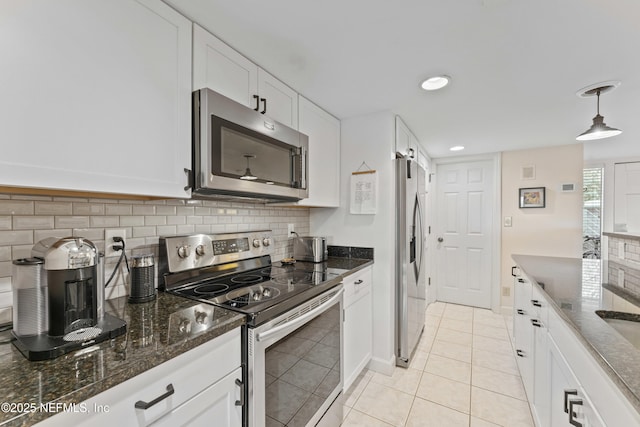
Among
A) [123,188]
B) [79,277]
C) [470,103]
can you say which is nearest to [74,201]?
[123,188]

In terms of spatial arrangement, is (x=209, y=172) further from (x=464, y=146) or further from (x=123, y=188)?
(x=464, y=146)

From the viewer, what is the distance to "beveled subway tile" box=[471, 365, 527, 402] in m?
1.95

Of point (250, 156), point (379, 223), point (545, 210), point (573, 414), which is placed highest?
point (250, 156)

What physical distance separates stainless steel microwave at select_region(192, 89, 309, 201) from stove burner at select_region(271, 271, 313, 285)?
0.50 meters

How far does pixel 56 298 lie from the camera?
0.78 metres

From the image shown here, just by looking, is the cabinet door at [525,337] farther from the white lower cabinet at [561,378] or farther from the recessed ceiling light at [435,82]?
the recessed ceiling light at [435,82]

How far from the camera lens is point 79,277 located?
799 millimetres

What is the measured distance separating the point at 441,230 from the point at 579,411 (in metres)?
3.26

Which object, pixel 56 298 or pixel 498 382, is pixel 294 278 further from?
pixel 498 382

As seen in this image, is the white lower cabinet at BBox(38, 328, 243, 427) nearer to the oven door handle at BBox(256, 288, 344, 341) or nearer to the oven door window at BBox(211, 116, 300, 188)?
the oven door handle at BBox(256, 288, 344, 341)

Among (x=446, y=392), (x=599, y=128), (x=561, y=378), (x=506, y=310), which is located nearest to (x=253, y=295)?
(x=561, y=378)

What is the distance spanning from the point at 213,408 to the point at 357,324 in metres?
1.27

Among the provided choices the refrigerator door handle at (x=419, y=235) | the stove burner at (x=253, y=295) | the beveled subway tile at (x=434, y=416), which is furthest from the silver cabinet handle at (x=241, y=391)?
the refrigerator door handle at (x=419, y=235)

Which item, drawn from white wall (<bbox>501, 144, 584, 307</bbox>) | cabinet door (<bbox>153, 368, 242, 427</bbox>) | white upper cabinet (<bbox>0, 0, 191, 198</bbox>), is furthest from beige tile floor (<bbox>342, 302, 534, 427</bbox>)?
white upper cabinet (<bbox>0, 0, 191, 198</bbox>)
